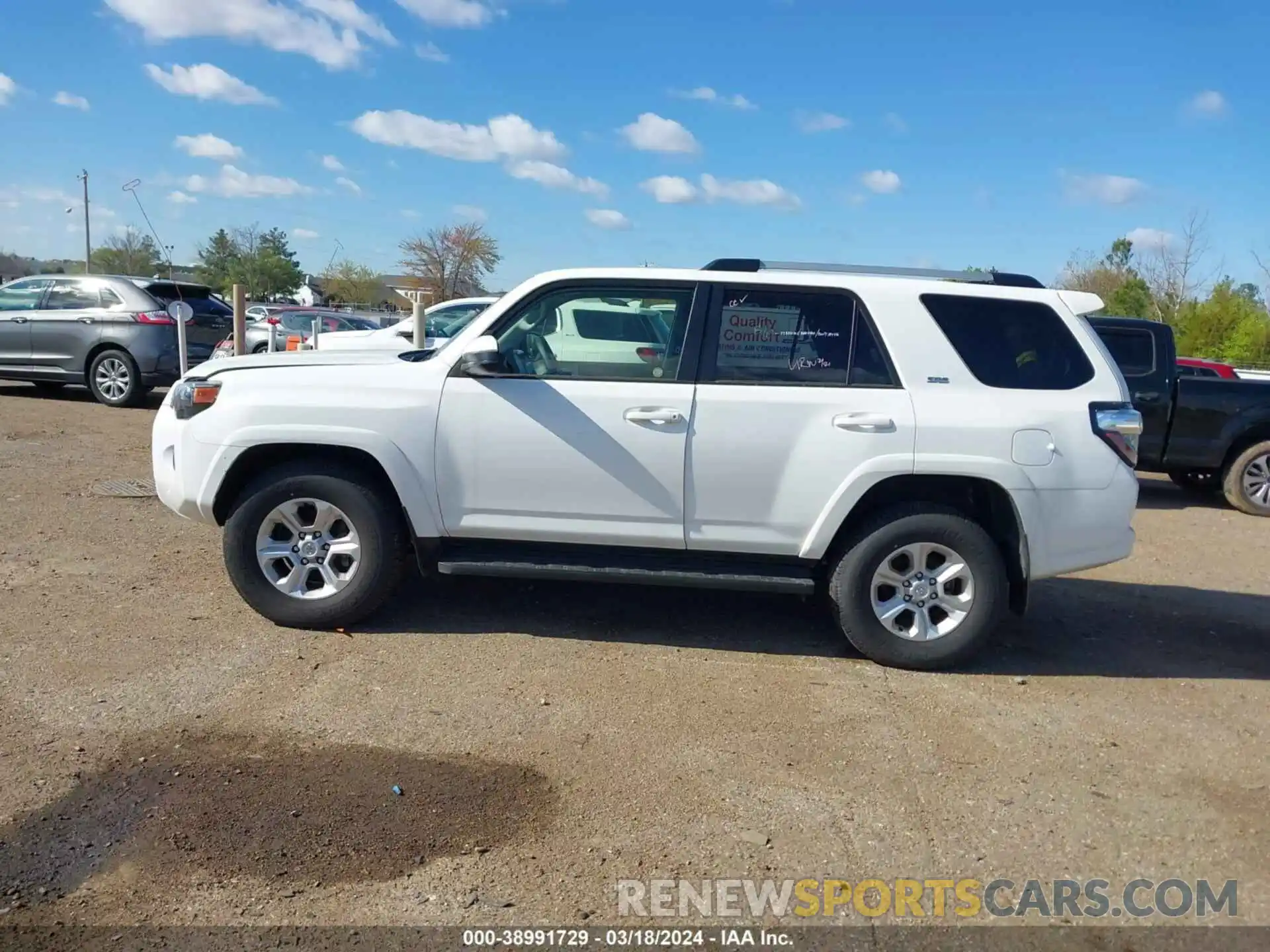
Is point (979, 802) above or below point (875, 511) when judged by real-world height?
below

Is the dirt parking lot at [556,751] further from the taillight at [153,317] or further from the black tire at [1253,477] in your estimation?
the taillight at [153,317]

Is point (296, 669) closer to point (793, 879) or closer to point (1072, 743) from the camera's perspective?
point (793, 879)

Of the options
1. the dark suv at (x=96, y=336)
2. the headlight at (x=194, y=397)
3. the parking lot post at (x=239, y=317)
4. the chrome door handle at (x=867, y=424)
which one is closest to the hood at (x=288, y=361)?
the headlight at (x=194, y=397)

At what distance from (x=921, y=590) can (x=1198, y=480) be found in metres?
7.63

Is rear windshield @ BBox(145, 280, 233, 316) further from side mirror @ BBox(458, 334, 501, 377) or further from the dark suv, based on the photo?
side mirror @ BBox(458, 334, 501, 377)

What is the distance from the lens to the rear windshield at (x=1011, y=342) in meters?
5.01

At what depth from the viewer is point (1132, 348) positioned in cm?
1031

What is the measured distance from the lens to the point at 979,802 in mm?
3803

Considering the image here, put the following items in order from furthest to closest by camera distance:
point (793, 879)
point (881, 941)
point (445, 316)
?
point (445, 316)
point (793, 879)
point (881, 941)

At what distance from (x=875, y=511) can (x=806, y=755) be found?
1449mm

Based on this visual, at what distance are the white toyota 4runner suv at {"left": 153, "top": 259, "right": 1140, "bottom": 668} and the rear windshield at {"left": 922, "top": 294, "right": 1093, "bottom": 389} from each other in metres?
0.01

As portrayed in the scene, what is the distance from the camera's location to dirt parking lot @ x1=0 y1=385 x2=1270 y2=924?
3.23 metres

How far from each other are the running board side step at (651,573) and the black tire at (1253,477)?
23.9 ft

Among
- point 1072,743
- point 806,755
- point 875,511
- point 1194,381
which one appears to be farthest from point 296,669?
point 1194,381
